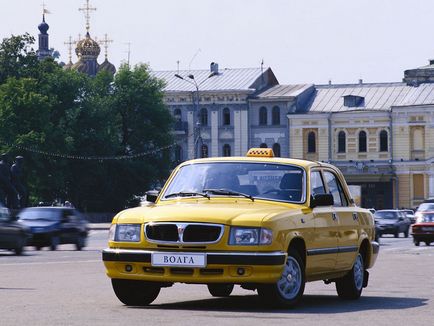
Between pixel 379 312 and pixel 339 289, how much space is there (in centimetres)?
233

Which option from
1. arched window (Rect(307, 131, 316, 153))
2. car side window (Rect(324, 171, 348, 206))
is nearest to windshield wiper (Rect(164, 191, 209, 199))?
car side window (Rect(324, 171, 348, 206))

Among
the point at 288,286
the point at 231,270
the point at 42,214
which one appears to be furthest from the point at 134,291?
the point at 42,214

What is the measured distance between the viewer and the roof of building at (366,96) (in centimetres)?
12262

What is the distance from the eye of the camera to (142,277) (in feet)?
52.9

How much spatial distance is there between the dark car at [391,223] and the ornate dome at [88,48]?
108050 millimetres

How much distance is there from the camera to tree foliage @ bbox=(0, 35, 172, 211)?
96.8 meters

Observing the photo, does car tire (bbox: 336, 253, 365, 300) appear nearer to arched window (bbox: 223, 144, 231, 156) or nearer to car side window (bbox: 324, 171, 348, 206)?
car side window (bbox: 324, 171, 348, 206)

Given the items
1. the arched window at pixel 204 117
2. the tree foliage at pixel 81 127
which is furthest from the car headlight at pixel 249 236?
the arched window at pixel 204 117

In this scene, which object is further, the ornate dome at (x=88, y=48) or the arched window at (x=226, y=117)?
the ornate dome at (x=88, y=48)

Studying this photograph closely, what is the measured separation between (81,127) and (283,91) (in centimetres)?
2927

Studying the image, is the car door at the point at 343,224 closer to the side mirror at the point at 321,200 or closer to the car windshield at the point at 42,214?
the side mirror at the point at 321,200

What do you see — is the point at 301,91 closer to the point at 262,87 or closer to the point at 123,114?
the point at 262,87

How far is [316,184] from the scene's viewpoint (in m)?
17.9

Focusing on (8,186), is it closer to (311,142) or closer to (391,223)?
(391,223)
